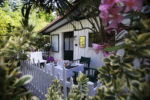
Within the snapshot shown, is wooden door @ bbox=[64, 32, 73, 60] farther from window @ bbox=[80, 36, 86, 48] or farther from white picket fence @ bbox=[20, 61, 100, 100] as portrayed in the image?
white picket fence @ bbox=[20, 61, 100, 100]

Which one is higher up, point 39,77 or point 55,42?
point 55,42

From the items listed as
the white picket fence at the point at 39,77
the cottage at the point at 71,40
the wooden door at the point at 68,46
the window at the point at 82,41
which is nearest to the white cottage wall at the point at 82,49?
the cottage at the point at 71,40

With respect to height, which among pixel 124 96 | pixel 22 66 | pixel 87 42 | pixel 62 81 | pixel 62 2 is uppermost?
pixel 62 2

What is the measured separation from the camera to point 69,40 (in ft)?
25.0

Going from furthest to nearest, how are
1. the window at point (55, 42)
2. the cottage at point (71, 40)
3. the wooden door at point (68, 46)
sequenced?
the window at point (55, 42)
the wooden door at point (68, 46)
the cottage at point (71, 40)

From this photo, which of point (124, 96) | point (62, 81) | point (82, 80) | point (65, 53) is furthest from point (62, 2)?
point (65, 53)

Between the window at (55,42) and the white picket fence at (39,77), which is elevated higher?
the window at (55,42)

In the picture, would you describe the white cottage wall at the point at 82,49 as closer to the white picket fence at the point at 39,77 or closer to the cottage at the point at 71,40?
the cottage at the point at 71,40

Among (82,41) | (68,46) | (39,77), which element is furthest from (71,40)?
Result: (39,77)

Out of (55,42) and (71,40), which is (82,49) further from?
(55,42)

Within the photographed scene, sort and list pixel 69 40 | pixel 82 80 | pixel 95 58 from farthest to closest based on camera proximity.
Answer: pixel 69 40 → pixel 95 58 → pixel 82 80

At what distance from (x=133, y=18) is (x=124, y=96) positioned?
478 mm

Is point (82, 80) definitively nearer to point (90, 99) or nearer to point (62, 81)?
point (90, 99)

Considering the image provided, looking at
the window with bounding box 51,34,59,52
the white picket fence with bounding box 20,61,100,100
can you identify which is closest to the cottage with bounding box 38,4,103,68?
the window with bounding box 51,34,59,52
